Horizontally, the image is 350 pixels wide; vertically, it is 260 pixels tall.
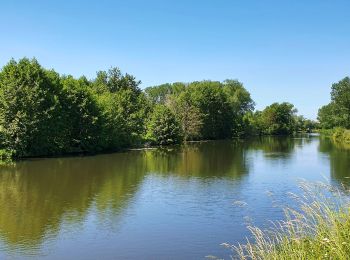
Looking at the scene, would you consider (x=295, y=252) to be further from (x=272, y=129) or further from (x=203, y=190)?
(x=272, y=129)

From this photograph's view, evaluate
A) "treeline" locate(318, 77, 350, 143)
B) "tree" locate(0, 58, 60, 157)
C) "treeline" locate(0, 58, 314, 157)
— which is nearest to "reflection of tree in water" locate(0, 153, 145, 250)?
"tree" locate(0, 58, 60, 157)

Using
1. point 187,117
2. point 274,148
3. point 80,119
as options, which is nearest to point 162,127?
point 187,117

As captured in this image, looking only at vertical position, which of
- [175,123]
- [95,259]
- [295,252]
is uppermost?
[175,123]

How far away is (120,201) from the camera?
85.7 ft

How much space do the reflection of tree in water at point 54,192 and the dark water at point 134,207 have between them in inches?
1.9

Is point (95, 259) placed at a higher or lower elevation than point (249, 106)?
lower

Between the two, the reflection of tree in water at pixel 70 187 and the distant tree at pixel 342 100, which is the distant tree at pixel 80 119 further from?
the distant tree at pixel 342 100

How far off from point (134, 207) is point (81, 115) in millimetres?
37687

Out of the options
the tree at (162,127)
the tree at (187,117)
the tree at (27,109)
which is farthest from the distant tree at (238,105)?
the tree at (27,109)

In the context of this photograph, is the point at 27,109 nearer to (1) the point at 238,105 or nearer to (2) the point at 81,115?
(2) the point at 81,115

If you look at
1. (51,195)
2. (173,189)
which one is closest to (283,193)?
(173,189)

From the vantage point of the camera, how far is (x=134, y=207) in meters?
24.6

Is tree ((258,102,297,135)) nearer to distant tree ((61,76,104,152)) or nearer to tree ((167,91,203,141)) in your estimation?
tree ((167,91,203,141))

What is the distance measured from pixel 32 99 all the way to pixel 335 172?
33926 millimetres
